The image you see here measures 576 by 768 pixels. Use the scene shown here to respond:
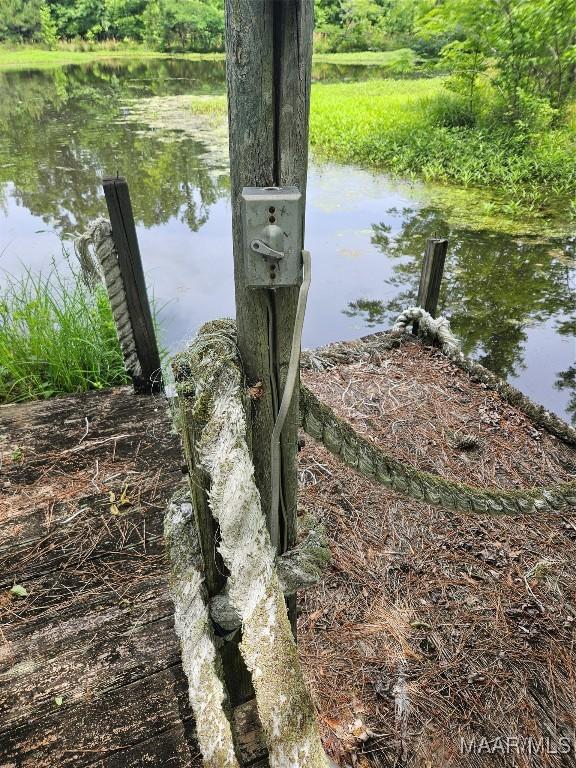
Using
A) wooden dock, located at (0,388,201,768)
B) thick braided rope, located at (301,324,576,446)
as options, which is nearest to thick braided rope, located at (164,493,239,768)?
wooden dock, located at (0,388,201,768)

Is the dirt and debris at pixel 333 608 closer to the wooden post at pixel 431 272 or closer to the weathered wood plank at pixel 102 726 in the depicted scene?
the weathered wood plank at pixel 102 726

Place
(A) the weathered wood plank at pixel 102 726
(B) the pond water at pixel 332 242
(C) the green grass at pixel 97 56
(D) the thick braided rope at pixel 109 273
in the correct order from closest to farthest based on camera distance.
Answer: (A) the weathered wood plank at pixel 102 726 < (D) the thick braided rope at pixel 109 273 < (B) the pond water at pixel 332 242 < (C) the green grass at pixel 97 56

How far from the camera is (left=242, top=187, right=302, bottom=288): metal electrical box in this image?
725mm

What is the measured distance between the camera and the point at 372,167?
364 inches

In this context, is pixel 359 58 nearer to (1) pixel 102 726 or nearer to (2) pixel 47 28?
(2) pixel 47 28

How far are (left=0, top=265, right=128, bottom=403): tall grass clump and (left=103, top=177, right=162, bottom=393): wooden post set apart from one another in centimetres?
39

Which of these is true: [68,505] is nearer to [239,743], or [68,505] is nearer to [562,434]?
[239,743]

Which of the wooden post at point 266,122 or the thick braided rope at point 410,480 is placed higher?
the wooden post at point 266,122

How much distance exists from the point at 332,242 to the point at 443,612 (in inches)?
218

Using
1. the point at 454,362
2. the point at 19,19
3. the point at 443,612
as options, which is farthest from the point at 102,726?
the point at 19,19

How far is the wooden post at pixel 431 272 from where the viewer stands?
10.7ft

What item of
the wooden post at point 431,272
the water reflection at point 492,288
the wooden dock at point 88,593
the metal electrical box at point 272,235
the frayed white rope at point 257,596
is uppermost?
the metal electrical box at point 272,235

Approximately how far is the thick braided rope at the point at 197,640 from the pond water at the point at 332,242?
200 centimetres

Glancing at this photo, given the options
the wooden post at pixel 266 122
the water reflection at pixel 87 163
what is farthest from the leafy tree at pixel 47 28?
the wooden post at pixel 266 122
